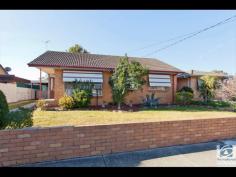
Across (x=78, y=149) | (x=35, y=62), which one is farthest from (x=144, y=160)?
(x=35, y=62)

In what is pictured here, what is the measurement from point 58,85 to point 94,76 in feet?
9.57

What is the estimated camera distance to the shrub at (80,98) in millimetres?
13993

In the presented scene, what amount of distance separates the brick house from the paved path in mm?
11334

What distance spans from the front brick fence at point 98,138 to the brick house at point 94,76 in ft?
36.2

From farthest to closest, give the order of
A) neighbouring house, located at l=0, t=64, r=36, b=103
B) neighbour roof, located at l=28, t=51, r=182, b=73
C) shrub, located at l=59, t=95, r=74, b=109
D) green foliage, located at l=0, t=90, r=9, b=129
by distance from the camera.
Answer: neighbouring house, located at l=0, t=64, r=36, b=103
neighbour roof, located at l=28, t=51, r=182, b=73
shrub, located at l=59, t=95, r=74, b=109
green foliage, located at l=0, t=90, r=9, b=129

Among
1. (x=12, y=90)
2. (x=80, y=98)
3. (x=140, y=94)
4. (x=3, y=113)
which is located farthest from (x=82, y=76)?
(x=3, y=113)

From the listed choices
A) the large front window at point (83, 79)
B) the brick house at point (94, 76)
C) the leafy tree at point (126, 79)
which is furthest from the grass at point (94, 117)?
the brick house at point (94, 76)

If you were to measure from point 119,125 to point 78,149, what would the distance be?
1044mm

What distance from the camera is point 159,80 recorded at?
17.9 m

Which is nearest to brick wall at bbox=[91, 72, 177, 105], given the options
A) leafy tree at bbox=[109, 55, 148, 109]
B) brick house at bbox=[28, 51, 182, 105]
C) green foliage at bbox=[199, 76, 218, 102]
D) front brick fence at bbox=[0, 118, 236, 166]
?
brick house at bbox=[28, 51, 182, 105]

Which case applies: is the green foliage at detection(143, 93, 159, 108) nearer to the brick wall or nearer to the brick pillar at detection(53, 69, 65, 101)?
the brick wall

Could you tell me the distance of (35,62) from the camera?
14.8 meters

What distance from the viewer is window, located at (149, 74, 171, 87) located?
17484mm

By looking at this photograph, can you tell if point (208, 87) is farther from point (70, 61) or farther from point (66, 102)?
point (66, 102)
